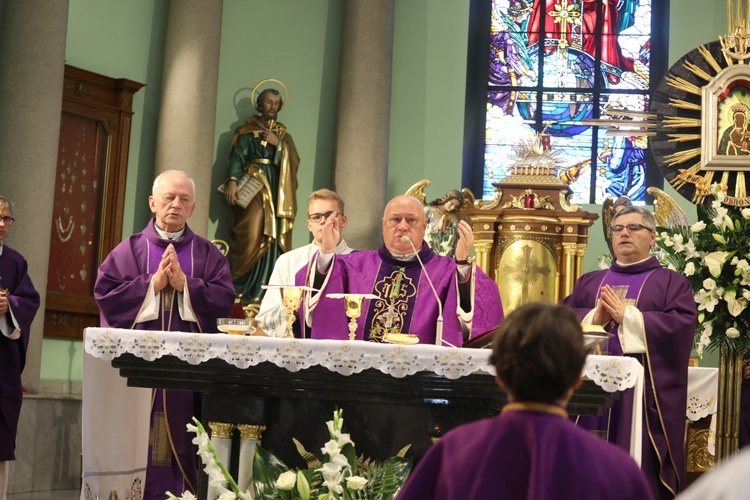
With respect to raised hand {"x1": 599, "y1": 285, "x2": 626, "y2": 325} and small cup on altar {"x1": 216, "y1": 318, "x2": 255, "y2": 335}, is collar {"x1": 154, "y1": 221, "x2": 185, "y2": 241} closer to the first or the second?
small cup on altar {"x1": 216, "y1": 318, "x2": 255, "y2": 335}

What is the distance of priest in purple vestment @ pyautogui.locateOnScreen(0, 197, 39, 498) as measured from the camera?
6.58 meters

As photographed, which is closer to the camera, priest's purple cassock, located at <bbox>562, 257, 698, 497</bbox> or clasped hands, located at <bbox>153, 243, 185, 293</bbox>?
clasped hands, located at <bbox>153, 243, 185, 293</bbox>

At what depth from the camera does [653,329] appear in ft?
19.5

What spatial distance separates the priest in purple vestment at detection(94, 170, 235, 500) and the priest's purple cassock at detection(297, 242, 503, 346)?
0.54 meters

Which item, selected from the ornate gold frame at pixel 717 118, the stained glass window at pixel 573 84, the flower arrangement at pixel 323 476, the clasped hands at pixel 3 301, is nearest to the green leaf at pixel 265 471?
the flower arrangement at pixel 323 476

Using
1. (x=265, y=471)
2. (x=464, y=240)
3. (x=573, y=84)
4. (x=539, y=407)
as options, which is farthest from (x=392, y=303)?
(x=573, y=84)

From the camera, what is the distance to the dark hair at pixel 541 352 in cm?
234

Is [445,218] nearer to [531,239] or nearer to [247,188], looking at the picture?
[531,239]

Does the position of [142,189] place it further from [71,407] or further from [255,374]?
[255,374]

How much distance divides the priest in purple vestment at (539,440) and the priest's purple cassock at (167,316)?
3.64 metres

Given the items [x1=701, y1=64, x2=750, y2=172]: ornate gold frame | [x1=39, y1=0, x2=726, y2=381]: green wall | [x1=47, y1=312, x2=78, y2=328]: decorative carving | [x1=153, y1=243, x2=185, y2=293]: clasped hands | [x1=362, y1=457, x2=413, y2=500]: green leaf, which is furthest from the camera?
[x1=39, y1=0, x2=726, y2=381]: green wall

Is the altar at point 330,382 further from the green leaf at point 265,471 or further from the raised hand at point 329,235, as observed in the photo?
the raised hand at point 329,235

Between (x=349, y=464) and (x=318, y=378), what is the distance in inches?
21.1

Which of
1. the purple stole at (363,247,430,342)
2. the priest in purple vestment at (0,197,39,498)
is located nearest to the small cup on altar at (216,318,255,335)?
the purple stole at (363,247,430,342)
